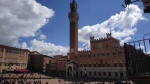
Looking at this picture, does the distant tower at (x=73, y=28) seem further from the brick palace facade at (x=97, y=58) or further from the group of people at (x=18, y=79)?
the group of people at (x=18, y=79)

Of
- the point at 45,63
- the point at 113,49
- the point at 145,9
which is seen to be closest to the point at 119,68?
the point at 113,49

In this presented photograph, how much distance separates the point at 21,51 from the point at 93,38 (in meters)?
29.8

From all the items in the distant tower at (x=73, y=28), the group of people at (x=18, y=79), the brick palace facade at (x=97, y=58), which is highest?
the distant tower at (x=73, y=28)

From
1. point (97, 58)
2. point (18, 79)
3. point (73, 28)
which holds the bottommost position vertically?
point (18, 79)

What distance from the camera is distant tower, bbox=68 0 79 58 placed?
56.7 meters

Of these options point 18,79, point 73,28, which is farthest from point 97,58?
point 18,79

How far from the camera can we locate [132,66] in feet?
17.3

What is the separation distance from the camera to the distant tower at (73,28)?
5666cm

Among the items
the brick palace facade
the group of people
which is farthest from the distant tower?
the group of people

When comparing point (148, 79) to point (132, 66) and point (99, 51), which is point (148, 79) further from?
point (99, 51)

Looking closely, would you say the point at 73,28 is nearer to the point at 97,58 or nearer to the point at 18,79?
the point at 97,58

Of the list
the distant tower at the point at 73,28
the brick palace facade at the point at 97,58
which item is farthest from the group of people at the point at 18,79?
the distant tower at the point at 73,28

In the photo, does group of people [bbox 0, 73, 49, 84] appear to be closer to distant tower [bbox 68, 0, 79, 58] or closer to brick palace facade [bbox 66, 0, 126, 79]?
brick palace facade [bbox 66, 0, 126, 79]

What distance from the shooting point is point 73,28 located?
58.6 metres
